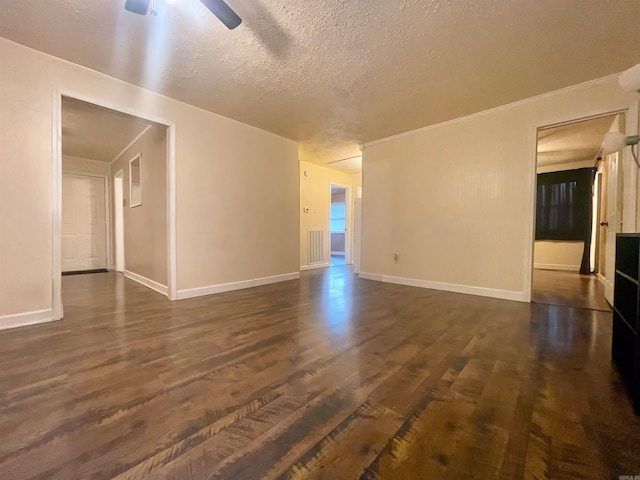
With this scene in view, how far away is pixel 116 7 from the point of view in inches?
75.8

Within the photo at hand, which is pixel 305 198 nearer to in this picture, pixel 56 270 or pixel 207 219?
pixel 207 219

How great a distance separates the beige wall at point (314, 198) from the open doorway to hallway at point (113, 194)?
9.72 ft

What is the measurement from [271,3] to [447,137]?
119 inches

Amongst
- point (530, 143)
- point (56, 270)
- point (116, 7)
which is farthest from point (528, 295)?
point (56, 270)

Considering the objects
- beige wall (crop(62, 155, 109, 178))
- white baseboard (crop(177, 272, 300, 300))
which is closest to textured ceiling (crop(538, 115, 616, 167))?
white baseboard (crop(177, 272, 300, 300))

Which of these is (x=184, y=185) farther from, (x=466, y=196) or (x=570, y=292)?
(x=570, y=292)

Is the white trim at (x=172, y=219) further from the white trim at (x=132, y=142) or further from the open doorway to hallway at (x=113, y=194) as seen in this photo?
the white trim at (x=132, y=142)

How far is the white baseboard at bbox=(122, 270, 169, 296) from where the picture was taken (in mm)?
3713

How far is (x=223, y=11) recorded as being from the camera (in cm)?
162

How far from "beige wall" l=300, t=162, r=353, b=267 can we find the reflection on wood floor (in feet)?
13.7

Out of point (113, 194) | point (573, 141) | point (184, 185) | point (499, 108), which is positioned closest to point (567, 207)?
point (573, 141)

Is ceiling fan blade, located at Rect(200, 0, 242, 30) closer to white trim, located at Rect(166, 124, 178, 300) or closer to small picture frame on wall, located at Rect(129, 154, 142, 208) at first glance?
white trim, located at Rect(166, 124, 178, 300)

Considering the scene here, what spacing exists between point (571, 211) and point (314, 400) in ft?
25.1

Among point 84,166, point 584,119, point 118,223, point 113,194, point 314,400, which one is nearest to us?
point 314,400
